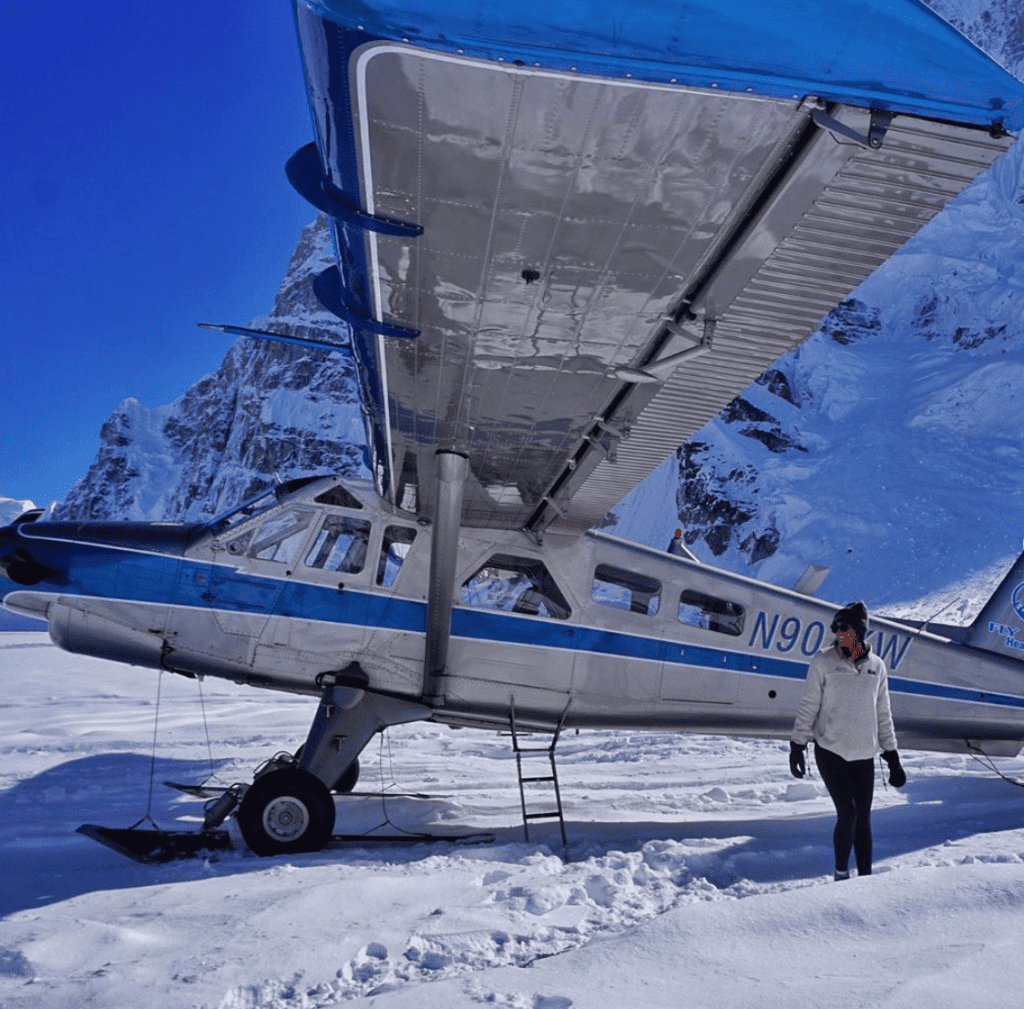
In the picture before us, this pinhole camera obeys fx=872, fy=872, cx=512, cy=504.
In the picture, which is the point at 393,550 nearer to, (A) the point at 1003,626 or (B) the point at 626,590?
(B) the point at 626,590

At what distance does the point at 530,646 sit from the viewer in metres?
6.96

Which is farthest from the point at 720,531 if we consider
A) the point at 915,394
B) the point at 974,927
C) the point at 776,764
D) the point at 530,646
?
the point at 974,927

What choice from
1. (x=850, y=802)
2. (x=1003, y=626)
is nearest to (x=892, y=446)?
(x=1003, y=626)

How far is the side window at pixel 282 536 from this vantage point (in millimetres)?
6742

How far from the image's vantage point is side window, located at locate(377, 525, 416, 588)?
688cm

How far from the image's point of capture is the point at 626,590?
A: 7.28m

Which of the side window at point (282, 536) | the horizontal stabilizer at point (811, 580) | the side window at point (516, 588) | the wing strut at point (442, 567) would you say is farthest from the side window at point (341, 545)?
the horizontal stabilizer at point (811, 580)

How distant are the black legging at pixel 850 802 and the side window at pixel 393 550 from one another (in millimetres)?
3583

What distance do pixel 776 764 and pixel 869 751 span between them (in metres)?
6.04

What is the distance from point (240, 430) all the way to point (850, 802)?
151163 millimetres

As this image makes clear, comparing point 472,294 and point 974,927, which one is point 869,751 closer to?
point 974,927

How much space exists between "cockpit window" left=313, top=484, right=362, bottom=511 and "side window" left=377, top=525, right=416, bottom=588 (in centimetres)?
34

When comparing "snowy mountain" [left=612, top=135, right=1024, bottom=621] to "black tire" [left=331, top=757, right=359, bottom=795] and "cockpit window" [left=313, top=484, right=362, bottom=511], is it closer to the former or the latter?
"black tire" [left=331, top=757, right=359, bottom=795]

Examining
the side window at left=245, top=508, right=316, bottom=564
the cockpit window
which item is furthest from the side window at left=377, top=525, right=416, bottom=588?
the side window at left=245, top=508, right=316, bottom=564
